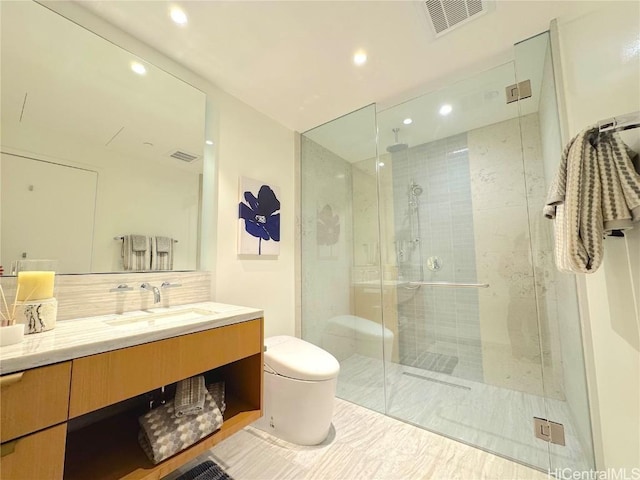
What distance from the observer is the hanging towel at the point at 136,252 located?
1387mm

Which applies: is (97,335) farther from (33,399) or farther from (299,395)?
(299,395)

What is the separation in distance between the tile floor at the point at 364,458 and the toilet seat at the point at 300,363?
41 cm

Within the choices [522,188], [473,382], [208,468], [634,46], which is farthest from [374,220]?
[208,468]

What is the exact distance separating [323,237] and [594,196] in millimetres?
1920

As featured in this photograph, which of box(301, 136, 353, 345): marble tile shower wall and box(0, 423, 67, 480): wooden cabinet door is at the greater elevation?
box(301, 136, 353, 345): marble tile shower wall

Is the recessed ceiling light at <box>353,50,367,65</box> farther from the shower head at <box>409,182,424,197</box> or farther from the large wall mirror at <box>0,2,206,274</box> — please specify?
the shower head at <box>409,182,424,197</box>

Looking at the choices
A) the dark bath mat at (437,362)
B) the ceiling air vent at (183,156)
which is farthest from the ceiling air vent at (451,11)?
the dark bath mat at (437,362)

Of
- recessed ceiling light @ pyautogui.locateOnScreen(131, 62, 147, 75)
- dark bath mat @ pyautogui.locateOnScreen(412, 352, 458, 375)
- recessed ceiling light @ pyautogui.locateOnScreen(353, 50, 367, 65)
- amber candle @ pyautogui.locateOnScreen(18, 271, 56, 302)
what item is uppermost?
recessed ceiling light @ pyautogui.locateOnScreen(353, 50, 367, 65)

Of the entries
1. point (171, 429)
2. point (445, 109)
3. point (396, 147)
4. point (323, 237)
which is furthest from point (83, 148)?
point (445, 109)

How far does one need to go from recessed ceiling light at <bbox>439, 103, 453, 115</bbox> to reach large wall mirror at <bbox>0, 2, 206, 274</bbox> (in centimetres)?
193

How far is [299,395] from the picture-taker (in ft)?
4.75

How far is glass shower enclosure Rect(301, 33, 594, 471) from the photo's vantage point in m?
1.57

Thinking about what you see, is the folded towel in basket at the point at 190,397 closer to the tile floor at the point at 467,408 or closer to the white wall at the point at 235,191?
the white wall at the point at 235,191

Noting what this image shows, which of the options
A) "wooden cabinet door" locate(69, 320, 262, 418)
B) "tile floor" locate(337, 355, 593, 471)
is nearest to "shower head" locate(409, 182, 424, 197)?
"tile floor" locate(337, 355, 593, 471)
